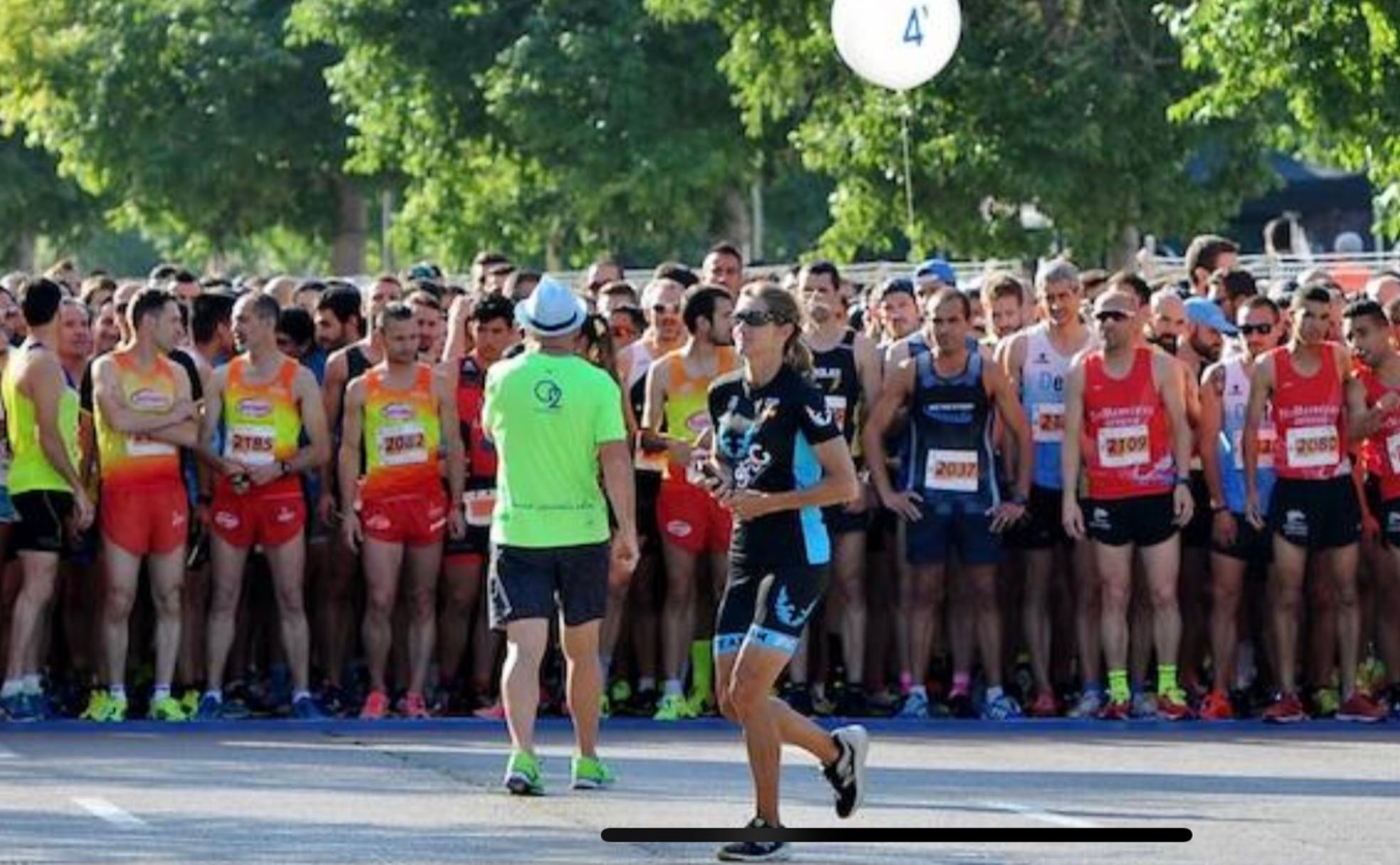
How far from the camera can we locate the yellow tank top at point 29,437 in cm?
1858

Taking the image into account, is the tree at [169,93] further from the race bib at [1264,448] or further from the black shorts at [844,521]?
the race bib at [1264,448]

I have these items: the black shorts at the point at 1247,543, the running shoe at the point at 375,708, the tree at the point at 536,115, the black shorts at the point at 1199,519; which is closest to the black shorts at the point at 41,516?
the running shoe at the point at 375,708

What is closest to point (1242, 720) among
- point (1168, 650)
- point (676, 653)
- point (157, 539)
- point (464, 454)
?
point (1168, 650)

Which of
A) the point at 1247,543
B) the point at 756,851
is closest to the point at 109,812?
the point at 756,851

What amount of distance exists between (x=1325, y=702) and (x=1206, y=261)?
313 centimetres

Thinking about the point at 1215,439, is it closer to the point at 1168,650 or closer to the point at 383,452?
the point at 1168,650

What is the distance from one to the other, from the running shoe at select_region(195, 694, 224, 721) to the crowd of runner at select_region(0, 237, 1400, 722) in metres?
0.05

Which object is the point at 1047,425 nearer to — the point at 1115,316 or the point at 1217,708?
the point at 1115,316

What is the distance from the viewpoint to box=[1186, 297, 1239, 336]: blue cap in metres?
19.8

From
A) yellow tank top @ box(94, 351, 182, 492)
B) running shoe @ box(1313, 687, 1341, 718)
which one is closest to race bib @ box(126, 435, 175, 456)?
yellow tank top @ box(94, 351, 182, 492)

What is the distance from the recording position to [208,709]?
61.6ft

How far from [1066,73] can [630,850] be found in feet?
76.2

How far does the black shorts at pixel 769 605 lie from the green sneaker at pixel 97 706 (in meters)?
5.66

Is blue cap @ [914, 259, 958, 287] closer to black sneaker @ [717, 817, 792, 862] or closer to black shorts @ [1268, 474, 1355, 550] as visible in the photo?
black shorts @ [1268, 474, 1355, 550]
